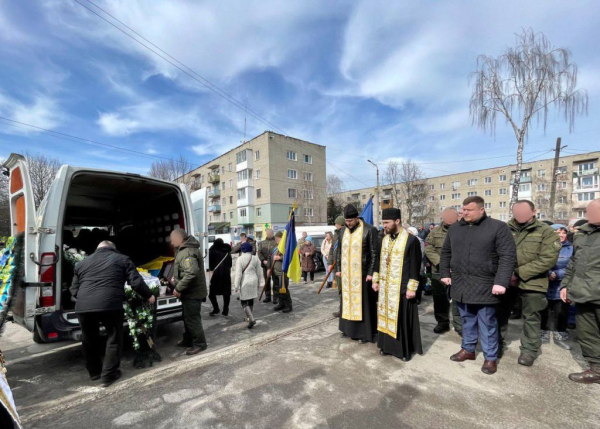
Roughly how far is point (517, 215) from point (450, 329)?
220 centimetres

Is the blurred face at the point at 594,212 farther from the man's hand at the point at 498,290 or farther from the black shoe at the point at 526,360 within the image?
the black shoe at the point at 526,360

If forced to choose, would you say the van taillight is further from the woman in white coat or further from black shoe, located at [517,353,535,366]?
black shoe, located at [517,353,535,366]

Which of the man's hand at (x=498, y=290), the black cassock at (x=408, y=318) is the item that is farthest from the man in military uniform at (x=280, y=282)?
the man's hand at (x=498, y=290)

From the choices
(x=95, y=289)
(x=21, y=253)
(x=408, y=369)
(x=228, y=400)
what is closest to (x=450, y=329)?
(x=408, y=369)

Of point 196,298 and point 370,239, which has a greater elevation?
point 370,239

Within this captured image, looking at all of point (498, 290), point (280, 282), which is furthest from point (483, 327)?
point (280, 282)

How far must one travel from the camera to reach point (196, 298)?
13.7 feet

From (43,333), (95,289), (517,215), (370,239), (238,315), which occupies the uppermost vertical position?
(517,215)

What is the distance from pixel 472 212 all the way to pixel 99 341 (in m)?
4.58

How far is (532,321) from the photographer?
356cm

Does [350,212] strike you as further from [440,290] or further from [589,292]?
[589,292]

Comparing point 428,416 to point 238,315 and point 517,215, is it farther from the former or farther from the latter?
point 238,315

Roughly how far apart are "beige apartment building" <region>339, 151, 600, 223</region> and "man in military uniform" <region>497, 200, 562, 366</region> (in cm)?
3725

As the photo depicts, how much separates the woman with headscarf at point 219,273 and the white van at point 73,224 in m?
0.91
